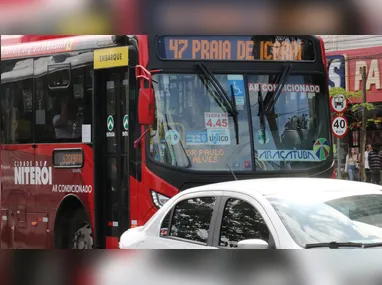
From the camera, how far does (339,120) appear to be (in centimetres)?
615

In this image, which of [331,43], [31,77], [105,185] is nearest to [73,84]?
[31,77]

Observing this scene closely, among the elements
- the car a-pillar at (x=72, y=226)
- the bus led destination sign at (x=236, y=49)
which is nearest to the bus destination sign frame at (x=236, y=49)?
the bus led destination sign at (x=236, y=49)

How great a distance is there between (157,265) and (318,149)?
2062 millimetres

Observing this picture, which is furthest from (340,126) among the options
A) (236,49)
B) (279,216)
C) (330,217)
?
(279,216)

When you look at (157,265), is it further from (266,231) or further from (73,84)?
(73,84)

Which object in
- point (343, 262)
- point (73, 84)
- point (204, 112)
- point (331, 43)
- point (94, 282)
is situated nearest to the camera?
point (343, 262)

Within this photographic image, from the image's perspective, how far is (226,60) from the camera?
21.2 feet

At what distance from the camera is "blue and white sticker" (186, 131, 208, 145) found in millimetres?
6340

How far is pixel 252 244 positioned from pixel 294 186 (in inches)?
25.2

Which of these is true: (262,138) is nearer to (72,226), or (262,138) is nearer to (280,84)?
(280,84)

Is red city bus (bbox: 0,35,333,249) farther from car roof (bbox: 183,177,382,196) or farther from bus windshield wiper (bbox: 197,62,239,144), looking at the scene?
car roof (bbox: 183,177,382,196)

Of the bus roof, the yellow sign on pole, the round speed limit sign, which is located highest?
the bus roof

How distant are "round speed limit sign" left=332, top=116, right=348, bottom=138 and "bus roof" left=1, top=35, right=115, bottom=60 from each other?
214 centimetres

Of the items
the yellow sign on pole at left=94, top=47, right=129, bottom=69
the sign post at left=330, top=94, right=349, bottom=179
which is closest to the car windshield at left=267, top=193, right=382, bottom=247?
the sign post at left=330, top=94, right=349, bottom=179
